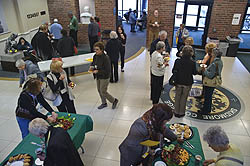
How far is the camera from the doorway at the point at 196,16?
884 centimetres

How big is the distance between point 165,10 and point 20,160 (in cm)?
806

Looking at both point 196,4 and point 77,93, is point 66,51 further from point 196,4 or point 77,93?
point 196,4

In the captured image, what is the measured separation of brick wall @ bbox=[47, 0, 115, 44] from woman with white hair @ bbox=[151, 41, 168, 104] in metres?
5.72

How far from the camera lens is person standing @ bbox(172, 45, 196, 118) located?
12.6ft

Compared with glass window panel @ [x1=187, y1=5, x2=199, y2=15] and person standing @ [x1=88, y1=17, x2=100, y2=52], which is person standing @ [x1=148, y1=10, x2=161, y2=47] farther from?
person standing @ [x1=88, y1=17, x2=100, y2=52]

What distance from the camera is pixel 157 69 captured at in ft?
14.6

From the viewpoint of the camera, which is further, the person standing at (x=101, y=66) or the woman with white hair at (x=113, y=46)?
the woman with white hair at (x=113, y=46)

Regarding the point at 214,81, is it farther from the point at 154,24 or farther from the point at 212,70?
the point at 154,24

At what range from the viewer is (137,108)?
16.3 feet

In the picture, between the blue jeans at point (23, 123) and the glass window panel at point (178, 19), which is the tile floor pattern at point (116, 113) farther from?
the glass window panel at point (178, 19)

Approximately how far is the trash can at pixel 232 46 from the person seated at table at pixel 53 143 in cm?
803

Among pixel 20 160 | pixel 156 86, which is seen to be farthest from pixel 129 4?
pixel 20 160

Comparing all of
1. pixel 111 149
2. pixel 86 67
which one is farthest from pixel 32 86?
pixel 86 67

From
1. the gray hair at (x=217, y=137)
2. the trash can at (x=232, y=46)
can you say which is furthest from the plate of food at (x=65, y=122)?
the trash can at (x=232, y=46)
